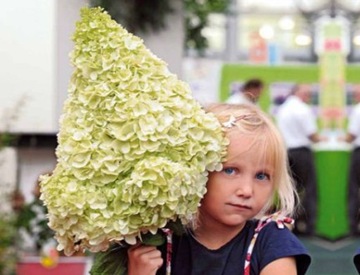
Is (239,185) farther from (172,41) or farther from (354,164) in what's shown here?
(354,164)

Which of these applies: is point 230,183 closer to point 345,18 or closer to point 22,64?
point 22,64

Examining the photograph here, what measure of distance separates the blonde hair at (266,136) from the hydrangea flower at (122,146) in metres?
0.14

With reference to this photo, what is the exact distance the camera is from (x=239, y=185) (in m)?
3.02

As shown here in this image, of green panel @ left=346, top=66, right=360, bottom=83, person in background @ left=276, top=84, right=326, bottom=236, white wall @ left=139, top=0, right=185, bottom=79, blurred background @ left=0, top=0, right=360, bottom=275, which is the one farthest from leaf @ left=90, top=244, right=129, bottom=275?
green panel @ left=346, top=66, right=360, bottom=83

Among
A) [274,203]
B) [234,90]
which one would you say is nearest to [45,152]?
[234,90]

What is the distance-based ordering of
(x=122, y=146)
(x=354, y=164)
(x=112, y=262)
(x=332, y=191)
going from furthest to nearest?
(x=332, y=191)
(x=354, y=164)
(x=112, y=262)
(x=122, y=146)

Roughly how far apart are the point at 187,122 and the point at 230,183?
0.83 ft

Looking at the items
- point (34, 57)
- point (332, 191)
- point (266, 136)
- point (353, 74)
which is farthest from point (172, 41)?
point (266, 136)

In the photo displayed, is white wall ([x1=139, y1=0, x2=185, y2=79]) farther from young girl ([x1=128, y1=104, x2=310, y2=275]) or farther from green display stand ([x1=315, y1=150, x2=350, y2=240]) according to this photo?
young girl ([x1=128, y1=104, x2=310, y2=275])

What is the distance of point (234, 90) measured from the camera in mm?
11516

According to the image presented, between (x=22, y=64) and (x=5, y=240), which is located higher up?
(x=22, y=64)

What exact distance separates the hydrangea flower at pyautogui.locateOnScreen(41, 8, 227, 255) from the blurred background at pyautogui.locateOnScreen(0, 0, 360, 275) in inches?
114

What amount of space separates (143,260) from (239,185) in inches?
13.7

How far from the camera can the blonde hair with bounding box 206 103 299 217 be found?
3.10 m
